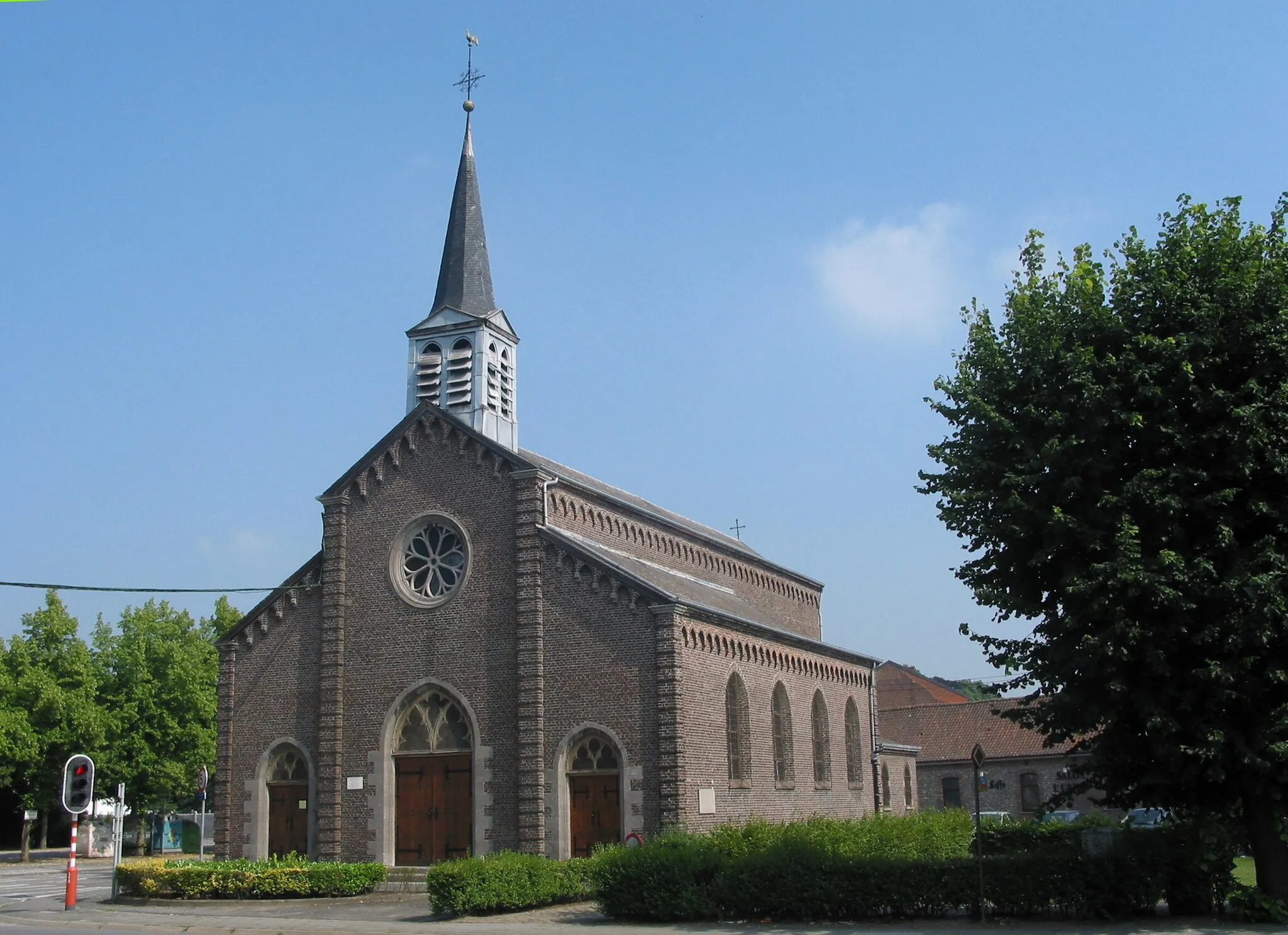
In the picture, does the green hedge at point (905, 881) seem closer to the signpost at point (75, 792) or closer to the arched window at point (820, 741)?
the signpost at point (75, 792)

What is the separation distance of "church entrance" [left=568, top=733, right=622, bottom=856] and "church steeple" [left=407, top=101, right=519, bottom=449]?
941 cm

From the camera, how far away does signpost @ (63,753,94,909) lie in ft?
90.7

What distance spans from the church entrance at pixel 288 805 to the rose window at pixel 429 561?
5.55 metres

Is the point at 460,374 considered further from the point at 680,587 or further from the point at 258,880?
the point at 258,880

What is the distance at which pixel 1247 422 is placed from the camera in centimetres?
1825

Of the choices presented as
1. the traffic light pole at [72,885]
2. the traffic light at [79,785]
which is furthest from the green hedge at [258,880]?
the traffic light at [79,785]

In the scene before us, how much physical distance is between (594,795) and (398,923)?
7.40 meters

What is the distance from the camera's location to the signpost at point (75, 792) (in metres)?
27.7

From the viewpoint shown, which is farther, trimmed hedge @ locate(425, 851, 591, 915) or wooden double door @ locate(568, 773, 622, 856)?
wooden double door @ locate(568, 773, 622, 856)

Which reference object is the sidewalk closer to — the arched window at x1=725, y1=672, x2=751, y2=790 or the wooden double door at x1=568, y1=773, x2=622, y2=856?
the wooden double door at x1=568, y1=773, x2=622, y2=856

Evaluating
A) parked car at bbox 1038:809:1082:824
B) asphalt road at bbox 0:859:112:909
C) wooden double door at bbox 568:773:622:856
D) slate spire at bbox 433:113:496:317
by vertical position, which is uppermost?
slate spire at bbox 433:113:496:317

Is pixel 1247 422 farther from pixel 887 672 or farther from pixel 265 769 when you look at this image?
pixel 887 672

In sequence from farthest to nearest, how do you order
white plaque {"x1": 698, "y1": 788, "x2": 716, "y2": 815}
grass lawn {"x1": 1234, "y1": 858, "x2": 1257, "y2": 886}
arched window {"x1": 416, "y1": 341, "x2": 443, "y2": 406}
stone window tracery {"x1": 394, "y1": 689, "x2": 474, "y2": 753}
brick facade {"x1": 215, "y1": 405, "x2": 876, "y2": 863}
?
Answer: arched window {"x1": 416, "y1": 341, "x2": 443, "y2": 406} < stone window tracery {"x1": 394, "y1": 689, "x2": 474, "y2": 753} < brick facade {"x1": 215, "y1": 405, "x2": 876, "y2": 863} < white plaque {"x1": 698, "y1": 788, "x2": 716, "y2": 815} < grass lawn {"x1": 1234, "y1": 858, "x2": 1257, "y2": 886}

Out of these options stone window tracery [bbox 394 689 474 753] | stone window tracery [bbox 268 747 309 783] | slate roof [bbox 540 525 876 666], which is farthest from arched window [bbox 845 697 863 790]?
stone window tracery [bbox 268 747 309 783]
